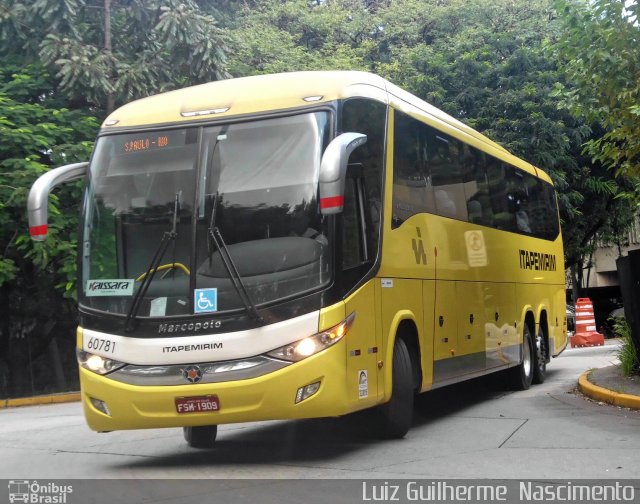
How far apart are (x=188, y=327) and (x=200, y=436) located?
7.23 feet

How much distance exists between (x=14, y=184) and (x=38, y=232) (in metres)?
8.99

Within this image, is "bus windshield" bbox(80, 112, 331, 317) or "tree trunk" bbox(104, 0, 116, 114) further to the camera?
"tree trunk" bbox(104, 0, 116, 114)

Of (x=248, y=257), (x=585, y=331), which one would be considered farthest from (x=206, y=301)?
(x=585, y=331)

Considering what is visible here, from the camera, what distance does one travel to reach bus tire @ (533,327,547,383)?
15680 mm

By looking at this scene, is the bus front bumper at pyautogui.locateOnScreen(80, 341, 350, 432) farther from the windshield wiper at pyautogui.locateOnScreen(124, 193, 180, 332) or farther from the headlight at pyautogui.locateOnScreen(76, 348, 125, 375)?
the windshield wiper at pyautogui.locateOnScreen(124, 193, 180, 332)

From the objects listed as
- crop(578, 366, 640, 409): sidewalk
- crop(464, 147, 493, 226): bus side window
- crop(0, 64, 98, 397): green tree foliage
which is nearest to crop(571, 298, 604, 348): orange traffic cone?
crop(578, 366, 640, 409): sidewalk

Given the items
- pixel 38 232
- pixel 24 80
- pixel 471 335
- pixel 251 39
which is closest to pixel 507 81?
pixel 251 39

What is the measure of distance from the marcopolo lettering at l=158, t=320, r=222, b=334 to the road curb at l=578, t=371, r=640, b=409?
566 cm

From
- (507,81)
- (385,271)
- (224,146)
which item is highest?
(507,81)

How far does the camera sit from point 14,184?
16797 mm

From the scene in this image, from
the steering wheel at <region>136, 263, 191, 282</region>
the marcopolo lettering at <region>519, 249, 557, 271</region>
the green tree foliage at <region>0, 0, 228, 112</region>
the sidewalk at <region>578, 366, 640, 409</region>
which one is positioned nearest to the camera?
the steering wheel at <region>136, 263, 191, 282</region>

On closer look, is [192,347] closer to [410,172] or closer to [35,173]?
[410,172]
